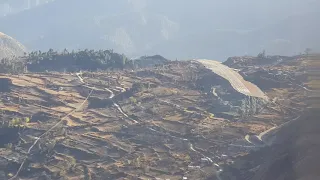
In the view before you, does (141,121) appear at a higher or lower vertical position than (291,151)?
lower

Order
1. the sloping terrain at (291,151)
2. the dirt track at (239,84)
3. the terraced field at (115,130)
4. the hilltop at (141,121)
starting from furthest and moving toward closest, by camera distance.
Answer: the dirt track at (239,84) < the hilltop at (141,121) < the terraced field at (115,130) < the sloping terrain at (291,151)

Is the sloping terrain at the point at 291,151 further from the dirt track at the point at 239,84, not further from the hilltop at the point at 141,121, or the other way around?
the dirt track at the point at 239,84

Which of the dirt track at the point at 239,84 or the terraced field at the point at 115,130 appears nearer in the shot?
the terraced field at the point at 115,130

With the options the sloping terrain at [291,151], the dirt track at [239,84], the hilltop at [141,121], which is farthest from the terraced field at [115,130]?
the dirt track at [239,84]

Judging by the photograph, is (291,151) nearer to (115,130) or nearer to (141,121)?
(115,130)

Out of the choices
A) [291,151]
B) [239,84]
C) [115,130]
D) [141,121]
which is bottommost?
[115,130]

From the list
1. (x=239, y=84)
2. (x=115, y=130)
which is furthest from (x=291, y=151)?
(x=239, y=84)

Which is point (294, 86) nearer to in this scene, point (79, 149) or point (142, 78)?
point (142, 78)

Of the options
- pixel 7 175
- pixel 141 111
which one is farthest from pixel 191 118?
pixel 7 175

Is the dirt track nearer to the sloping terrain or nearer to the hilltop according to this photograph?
the hilltop
